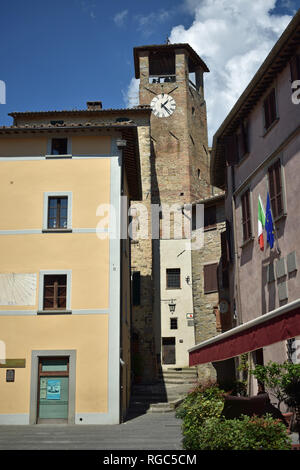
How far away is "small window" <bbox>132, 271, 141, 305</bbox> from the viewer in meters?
Result: 28.2

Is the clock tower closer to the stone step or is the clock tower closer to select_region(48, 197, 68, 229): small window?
the stone step

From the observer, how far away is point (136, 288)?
28516 mm

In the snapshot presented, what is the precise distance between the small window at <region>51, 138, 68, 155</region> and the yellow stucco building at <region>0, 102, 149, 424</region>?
0.13 ft

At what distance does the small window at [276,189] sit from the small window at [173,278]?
17.2 m

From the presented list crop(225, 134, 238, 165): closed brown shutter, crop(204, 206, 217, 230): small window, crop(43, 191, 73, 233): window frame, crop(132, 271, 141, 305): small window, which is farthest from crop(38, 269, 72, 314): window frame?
crop(132, 271, 141, 305): small window

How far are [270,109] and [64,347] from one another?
8903mm

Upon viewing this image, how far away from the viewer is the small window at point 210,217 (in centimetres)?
2662

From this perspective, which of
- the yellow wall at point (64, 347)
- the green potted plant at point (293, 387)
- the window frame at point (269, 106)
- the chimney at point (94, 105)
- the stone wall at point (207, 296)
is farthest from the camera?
the chimney at point (94, 105)

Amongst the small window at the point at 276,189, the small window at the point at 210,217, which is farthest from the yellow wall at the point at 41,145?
the small window at the point at 210,217

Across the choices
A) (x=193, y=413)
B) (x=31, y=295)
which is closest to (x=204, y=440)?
(x=193, y=413)

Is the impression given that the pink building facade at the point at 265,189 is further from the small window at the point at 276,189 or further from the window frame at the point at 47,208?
the window frame at the point at 47,208

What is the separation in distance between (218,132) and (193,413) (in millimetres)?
10720

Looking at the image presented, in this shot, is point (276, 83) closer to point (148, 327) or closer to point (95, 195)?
point (95, 195)
